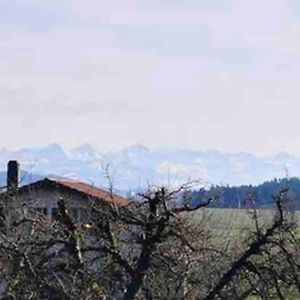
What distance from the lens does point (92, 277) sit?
20812 millimetres

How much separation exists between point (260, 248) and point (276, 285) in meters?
0.70

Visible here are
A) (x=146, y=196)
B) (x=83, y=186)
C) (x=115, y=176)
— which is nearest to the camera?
(x=146, y=196)

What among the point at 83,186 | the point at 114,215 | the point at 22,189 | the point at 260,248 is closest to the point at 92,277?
the point at 114,215

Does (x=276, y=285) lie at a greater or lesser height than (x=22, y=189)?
lesser

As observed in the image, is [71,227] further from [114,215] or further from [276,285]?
[276,285]

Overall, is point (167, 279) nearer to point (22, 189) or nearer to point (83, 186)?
A: point (22, 189)

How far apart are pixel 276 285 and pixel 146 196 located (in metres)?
2.76

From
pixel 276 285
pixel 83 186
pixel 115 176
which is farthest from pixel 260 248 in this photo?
pixel 83 186

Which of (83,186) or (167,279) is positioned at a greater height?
(83,186)

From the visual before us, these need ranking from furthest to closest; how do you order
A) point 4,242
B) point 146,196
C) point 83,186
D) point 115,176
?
point 83,186 → point 115,176 → point 4,242 → point 146,196

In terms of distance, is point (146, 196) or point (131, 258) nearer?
point (146, 196)

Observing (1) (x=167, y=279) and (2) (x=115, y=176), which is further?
(2) (x=115, y=176)

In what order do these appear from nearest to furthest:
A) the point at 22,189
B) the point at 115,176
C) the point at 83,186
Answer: the point at 115,176 < the point at 22,189 < the point at 83,186

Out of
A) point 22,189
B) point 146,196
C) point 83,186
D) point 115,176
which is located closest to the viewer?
point 146,196
